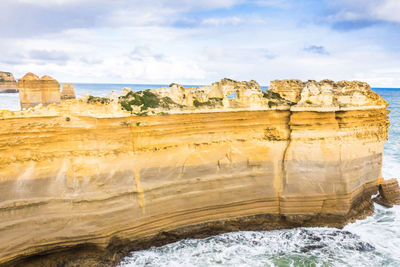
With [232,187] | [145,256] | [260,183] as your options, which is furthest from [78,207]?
[260,183]

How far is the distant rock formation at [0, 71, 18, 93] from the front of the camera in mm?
39106

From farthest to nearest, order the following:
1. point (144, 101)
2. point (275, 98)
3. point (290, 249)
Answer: point (275, 98) → point (290, 249) → point (144, 101)

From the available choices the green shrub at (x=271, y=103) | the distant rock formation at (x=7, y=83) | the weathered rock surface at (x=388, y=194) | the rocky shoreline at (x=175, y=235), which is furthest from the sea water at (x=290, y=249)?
the distant rock formation at (x=7, y=83)

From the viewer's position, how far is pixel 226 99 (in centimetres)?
1010

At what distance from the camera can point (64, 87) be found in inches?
675

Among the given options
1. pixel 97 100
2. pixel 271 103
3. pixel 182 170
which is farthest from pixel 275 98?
pixel 97 100

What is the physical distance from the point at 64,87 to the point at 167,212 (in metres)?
11.2

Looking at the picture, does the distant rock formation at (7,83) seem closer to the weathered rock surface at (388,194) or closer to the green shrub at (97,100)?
the green shrub at (97,100)

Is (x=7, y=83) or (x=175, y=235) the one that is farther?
(x=7, y=83)

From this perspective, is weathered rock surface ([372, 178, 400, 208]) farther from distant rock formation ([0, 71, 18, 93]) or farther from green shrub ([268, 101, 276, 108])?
distant rock formation ([0, 71, 18, 93])

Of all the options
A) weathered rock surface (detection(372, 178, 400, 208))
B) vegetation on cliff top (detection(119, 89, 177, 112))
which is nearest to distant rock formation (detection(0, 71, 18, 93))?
vegetation on cliff top (detection(119, 89, 177, 112))

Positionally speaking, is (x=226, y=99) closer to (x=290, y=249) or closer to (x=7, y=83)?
(x=290, y=249)

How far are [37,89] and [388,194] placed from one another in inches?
594

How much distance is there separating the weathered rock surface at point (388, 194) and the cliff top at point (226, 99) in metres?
3.37
